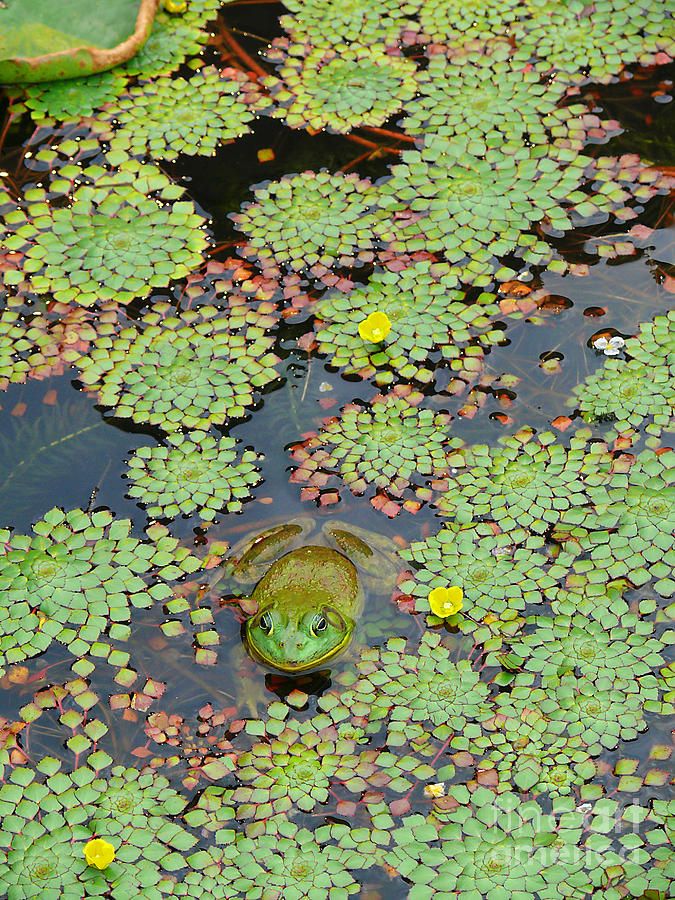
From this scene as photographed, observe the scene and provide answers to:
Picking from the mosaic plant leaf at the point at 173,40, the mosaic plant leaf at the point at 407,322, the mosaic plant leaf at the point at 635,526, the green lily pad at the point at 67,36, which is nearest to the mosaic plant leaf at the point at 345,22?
the mosaic plant leaf at the point at 173,40

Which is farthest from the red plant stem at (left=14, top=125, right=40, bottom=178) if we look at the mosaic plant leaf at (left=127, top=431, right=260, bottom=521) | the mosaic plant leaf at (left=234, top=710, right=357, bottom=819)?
the mosaic plant leaf at (left=234, top=710, right=357, bottom=819)

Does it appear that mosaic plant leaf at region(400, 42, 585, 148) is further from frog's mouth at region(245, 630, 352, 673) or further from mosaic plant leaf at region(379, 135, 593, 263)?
frog's mouth at region(245, 630, 352, 673)

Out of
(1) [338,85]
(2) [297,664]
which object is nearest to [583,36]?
(1) [338,85]

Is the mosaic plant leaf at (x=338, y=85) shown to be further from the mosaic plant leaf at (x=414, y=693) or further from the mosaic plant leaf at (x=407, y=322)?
the mosaic plant leaf at (x=414, y=693)

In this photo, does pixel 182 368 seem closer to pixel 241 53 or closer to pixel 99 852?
pixel 99 852

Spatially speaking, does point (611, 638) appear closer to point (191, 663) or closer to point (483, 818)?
point (483, 818)
